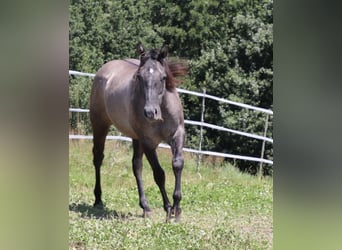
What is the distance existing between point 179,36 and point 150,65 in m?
0.60

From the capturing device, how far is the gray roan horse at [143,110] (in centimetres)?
424

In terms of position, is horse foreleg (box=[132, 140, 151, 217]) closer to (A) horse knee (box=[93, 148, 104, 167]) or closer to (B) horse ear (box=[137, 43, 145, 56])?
(A) horse knee (box=[93, 148, 104, 167])

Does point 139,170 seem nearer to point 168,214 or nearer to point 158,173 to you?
point 158,173

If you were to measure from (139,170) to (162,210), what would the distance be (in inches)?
16.6

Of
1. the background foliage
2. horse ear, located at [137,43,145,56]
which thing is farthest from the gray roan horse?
the background foliage

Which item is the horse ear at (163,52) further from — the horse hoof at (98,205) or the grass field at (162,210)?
the horse hoof at (98,205)

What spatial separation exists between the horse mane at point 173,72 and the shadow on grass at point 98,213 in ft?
3.83

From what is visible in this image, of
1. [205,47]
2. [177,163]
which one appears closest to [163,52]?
[205,47]

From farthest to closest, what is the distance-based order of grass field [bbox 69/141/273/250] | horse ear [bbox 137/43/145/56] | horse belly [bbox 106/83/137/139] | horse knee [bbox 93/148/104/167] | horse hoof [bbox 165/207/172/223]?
1. horse knee [bbox 93/148/104/167]
2. horse belly [bbox 106/83/137/139]
3. horse hoof [bbox 165/207/172/223]
4. horse ear [bbox 137/43/145/56]
5. grass field [bbox 69/141/273/250]

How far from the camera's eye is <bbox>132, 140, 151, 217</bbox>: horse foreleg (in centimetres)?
463

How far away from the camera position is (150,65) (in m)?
4.23
